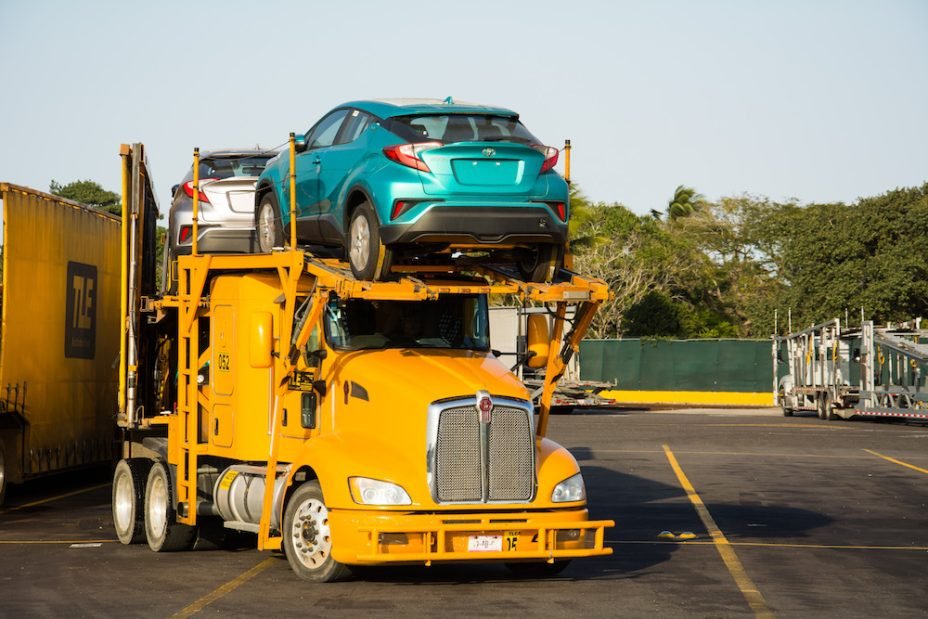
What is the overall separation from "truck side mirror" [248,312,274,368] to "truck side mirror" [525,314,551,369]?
2143 millimetres

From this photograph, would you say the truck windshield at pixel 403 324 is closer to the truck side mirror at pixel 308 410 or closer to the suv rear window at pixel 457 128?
the truck side mirror at pixel 308 410

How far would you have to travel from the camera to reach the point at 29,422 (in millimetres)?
17359

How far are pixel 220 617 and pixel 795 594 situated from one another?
437 cm

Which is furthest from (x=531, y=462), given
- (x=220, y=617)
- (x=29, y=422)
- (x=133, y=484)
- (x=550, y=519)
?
(x=29, y=422)

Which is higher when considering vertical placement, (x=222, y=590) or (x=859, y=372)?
(x=859, y=372)

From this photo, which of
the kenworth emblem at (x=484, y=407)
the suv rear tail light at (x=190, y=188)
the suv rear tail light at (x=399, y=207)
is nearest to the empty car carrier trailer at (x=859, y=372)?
the suv rear tail light at (x=190, y=188)

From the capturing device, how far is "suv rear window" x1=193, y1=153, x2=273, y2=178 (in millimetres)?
15422

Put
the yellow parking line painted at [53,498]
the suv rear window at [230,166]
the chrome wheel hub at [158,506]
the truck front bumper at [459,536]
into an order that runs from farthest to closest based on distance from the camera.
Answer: the yellow parking line painted at [53,498], the suv rear window at [230,166], the chrome wheel hub at [158,506], the truck front bumper at [459,536]

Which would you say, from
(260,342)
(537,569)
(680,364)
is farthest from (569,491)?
(680,364)

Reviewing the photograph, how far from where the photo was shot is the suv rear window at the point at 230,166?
15422 mm

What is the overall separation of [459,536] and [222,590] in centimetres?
191

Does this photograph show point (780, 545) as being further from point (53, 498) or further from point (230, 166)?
point (53, 498)

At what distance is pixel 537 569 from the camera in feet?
39.1

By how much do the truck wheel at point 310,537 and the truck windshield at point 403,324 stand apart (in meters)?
1.32
